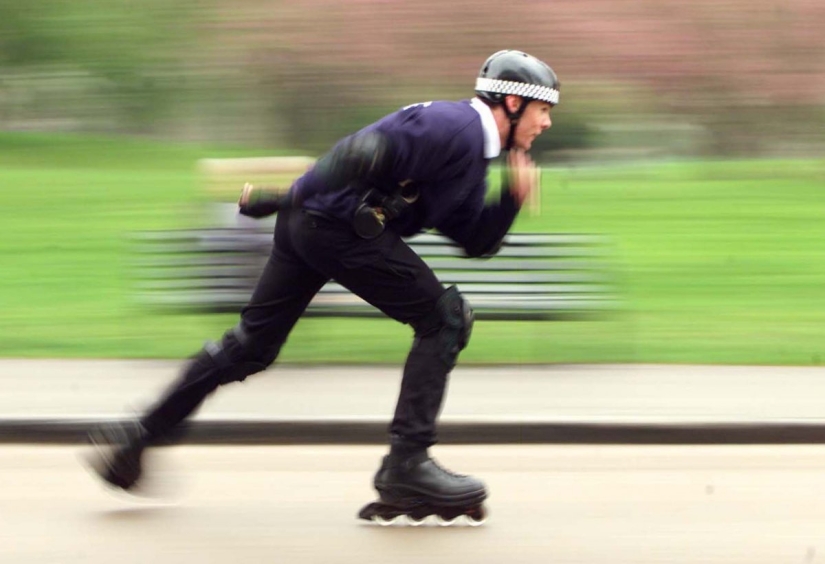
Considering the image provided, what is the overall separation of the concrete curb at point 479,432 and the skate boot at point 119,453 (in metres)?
1.21

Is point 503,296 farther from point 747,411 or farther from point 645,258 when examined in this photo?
point 645,258

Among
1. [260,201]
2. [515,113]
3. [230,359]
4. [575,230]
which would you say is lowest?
[230,359]

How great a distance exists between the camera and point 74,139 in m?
22.7

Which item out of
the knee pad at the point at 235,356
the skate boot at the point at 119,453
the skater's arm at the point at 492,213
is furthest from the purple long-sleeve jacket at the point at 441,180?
the skate boot at the point at 119,453

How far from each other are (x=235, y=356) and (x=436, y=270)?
3.10 meters

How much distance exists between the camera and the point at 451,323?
4.98 meters

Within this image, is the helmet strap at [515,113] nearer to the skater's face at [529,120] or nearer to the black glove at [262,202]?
the skater's face at [529,120]

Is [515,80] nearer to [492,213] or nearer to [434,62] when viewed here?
[492,213]

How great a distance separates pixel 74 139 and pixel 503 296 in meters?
15.8

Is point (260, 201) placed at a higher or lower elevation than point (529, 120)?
lower

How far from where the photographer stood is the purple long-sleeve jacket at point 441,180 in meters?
4.81

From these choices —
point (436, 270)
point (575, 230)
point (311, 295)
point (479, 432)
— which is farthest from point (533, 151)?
point (311, 295)

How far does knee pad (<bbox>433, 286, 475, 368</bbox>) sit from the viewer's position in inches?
196

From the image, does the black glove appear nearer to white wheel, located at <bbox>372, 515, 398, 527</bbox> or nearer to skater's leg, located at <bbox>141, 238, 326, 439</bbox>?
skater's leg, located at <bbox>141, 238, 326, 439</bbox>
